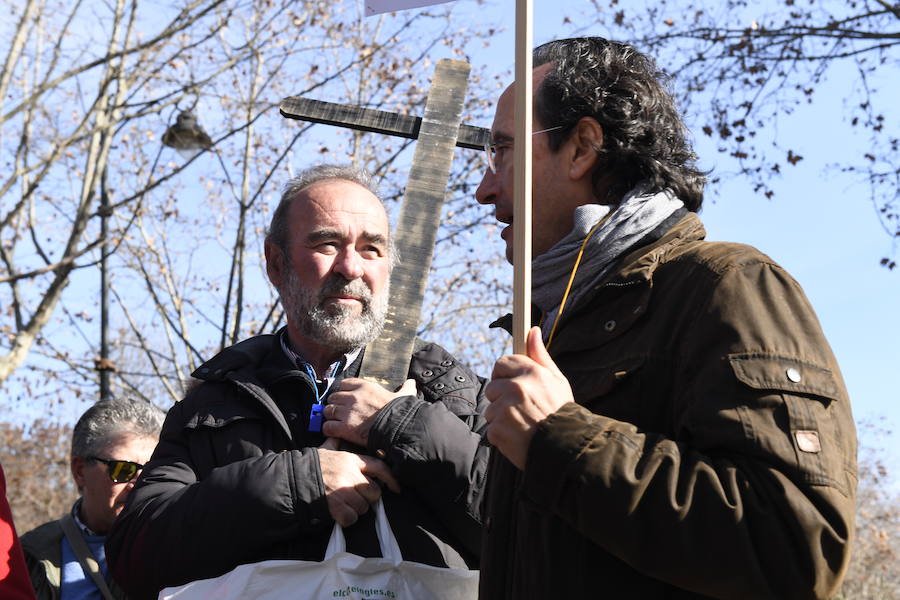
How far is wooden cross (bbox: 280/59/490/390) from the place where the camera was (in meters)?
3.23

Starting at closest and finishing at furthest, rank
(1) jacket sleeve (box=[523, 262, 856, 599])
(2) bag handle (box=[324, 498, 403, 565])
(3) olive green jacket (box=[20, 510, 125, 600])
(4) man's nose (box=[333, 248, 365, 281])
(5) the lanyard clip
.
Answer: (1) jacket sleeve (box=[523, 262, 856, 599]), (2) bag handle (box=[324, 498, 403, 565]), (5) the lanyard clip, (4) man's nose (box=[333, 248, 365, 281]), (3) olive green jacket (box=[20, 510, 125, 600])

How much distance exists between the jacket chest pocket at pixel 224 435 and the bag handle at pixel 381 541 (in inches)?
16.6

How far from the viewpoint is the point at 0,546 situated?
88.0 inches

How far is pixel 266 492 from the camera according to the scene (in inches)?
103

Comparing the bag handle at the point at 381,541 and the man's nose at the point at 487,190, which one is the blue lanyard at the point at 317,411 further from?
the man's nose at the point at 487,190

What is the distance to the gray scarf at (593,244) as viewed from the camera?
2.20 m

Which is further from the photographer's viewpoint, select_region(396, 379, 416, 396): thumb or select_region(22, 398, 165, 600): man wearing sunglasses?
select_region(22, 398, 165, 600): man wearing sunglasses

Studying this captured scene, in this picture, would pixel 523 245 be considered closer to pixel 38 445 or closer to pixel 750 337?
pixel 750 337

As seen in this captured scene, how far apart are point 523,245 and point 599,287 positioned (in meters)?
0.23

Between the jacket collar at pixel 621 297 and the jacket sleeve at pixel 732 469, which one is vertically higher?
the jacket collar at pixel 621 297

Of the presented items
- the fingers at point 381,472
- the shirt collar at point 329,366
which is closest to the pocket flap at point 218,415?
the shirt collar at point 329,366

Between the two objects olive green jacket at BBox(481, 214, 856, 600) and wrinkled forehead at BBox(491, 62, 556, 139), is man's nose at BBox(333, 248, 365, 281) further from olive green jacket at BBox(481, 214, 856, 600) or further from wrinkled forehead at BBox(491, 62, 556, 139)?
olive green jacket at BBox(481, 214, 856, 600)

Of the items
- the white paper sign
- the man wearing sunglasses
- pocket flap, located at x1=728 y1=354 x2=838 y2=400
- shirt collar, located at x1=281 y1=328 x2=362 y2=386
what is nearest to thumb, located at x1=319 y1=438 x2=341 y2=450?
shirt collar, located at x1=281 y1=328 x2=362 y2=386

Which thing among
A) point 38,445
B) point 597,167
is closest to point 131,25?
point 597,167
